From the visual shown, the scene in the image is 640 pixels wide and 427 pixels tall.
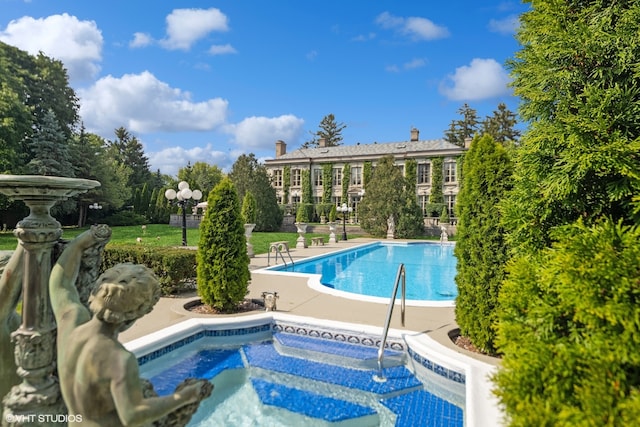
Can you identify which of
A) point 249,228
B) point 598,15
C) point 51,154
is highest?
point 51,154

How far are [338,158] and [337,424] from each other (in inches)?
1420

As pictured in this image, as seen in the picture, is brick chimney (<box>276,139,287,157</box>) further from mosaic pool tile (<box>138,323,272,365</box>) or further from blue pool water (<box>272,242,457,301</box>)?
mosaic pool tile (<box>138,323,272,365</box>)

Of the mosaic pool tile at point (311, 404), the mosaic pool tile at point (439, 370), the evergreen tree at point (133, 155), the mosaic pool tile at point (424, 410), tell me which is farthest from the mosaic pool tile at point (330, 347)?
the evergreen tree at point (133, 155)

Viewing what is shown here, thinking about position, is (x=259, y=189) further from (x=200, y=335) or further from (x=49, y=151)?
(x=200, y=335)

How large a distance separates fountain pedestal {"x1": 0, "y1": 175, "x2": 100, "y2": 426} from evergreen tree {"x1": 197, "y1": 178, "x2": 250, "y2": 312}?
422 cm

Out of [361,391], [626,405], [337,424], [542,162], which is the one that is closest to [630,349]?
[626,405]

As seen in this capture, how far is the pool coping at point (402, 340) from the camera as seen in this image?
329 cm

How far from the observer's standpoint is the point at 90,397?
5.13ft

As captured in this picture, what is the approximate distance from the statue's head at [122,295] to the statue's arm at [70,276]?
31 centimetres

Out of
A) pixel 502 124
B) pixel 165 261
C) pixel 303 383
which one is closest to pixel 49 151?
pixel 165 261

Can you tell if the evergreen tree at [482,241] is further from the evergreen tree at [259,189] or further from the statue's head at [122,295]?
the evergreen tree at [259,189]

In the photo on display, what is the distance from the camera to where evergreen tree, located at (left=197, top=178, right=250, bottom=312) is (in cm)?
635

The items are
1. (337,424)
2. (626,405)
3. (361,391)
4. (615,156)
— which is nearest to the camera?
(626,405)

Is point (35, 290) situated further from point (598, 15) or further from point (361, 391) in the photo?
point (598, 15)
